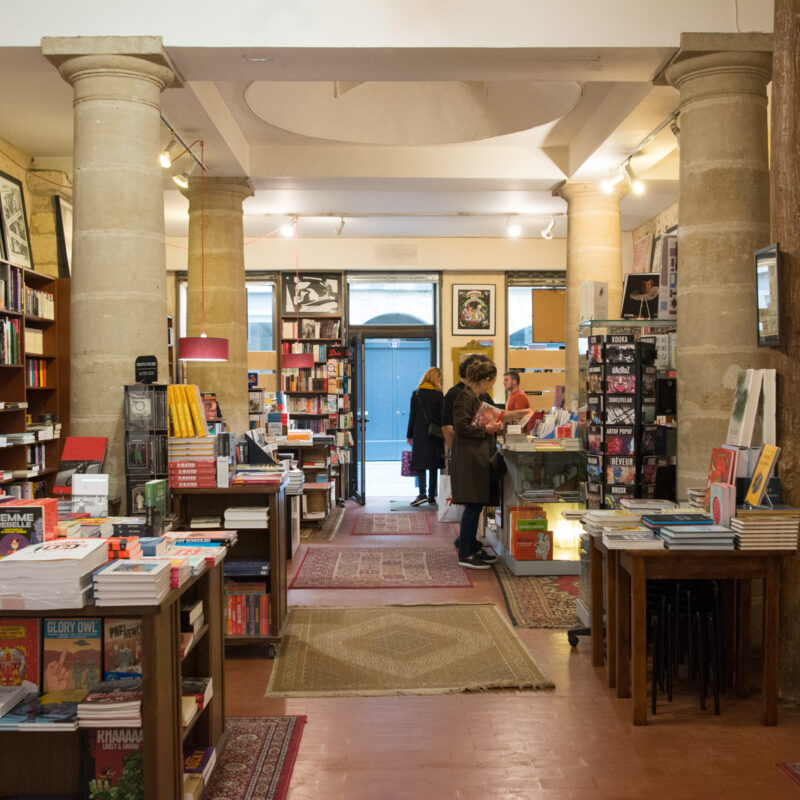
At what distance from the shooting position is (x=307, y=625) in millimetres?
5230

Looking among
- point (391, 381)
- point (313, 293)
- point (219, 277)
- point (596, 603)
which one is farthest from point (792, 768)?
point (391, 381)

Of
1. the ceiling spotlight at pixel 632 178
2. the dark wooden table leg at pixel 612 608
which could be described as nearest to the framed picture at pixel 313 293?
the ceiling spotlight at pixel 632 178

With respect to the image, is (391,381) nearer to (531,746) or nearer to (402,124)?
(402,124)

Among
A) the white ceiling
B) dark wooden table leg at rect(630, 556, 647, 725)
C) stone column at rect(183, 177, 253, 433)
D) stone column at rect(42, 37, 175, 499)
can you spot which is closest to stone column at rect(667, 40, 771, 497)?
the white ceiling

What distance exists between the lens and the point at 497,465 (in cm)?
686

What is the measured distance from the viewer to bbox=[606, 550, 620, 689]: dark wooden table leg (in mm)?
3953

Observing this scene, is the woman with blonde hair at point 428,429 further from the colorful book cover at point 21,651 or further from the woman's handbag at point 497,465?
the colorful book cover at point 21,651

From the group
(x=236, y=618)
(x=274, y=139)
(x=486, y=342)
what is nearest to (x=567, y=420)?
(x=236, y=618)

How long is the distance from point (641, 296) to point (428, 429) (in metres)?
4.08

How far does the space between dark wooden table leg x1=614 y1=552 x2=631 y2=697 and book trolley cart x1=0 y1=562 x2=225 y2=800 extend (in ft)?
6.35

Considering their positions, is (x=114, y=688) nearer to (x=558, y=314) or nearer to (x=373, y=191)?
(x=373, y=191)

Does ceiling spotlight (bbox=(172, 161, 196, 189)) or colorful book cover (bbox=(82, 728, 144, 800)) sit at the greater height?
ceiling spotlight (bbox=(172, 161, 196, 189))

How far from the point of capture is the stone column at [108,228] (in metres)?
4.90

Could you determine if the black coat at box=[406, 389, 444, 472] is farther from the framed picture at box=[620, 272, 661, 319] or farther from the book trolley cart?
the book trolley cart
